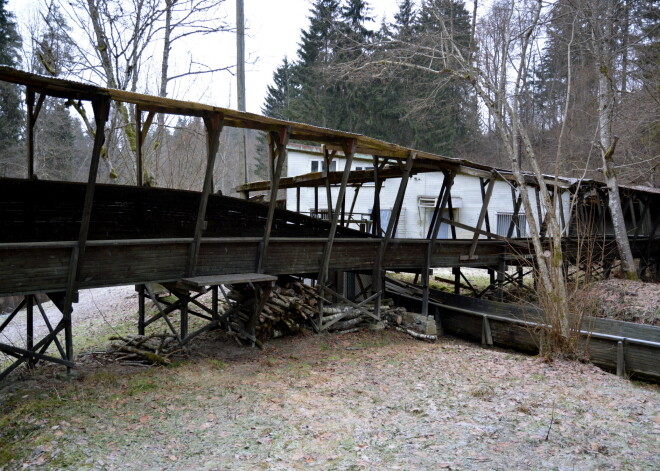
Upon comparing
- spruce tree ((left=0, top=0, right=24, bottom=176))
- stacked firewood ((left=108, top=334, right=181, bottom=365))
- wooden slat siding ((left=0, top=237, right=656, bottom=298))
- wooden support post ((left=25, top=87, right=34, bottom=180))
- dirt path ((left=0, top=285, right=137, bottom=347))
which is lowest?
dirt path ((left=0, top=285, right=137, bottom=347))

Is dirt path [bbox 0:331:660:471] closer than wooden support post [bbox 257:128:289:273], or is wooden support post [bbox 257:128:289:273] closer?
dirt path [bbox 0:331:660:471]

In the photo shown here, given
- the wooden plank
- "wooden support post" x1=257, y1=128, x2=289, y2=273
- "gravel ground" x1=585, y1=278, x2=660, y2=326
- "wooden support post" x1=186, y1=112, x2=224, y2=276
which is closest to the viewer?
the wooden plank

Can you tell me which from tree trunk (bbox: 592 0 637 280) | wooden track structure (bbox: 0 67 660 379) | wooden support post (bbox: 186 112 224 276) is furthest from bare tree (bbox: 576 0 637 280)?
wooden support post (bbox: 186 112 224 276)

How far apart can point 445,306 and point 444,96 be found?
19.6 m

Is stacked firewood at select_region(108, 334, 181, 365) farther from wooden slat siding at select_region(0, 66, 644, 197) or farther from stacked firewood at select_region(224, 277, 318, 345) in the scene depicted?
wooden slat siding at select_region(0, 66, 644, 197)

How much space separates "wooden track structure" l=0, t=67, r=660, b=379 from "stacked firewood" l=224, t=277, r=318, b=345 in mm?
438

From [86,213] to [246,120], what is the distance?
126 inches

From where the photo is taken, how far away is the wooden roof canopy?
6.17m

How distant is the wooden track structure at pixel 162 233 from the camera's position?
21.9 feet

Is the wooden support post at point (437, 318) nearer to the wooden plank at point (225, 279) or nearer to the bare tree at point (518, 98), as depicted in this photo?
the bare tree at point (518, 98)

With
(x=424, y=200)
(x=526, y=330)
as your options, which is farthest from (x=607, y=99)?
(x=424, y=200)

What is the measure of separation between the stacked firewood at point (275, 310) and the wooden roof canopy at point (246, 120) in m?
3.41

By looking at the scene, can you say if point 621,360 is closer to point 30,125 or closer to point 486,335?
point 486,335

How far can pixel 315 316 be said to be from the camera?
11109 mm
